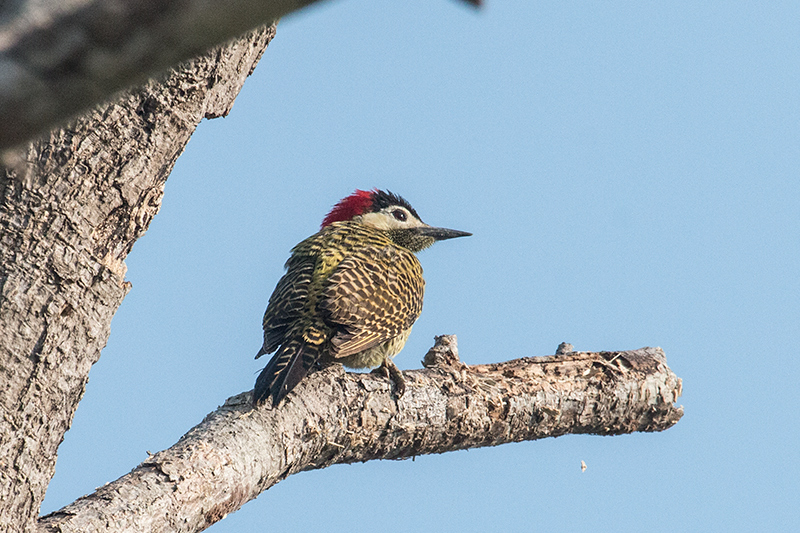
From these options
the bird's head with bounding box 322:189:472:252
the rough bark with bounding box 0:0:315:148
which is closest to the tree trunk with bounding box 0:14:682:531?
the rough bark with bounding box 0:0:315:148

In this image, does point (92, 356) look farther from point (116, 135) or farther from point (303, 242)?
point (303, 242)

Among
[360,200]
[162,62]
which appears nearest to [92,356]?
[162,62]

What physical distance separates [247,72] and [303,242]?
11.8 feet

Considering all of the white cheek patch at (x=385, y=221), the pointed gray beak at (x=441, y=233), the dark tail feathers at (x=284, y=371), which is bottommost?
the dark tail feathers at (x=284, y=371)

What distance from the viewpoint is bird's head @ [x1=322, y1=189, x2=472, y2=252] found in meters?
7.20

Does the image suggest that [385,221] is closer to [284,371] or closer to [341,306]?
[341,306]

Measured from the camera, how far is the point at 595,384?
16.7 feet

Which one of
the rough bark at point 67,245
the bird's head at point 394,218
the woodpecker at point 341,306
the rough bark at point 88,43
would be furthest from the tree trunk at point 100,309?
the bird's head at point 394,218

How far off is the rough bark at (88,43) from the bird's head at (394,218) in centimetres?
620

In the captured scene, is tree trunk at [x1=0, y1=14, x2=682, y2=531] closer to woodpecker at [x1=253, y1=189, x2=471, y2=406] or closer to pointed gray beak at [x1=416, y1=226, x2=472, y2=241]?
woodpecker at [x1=253, y1=189, x2=471, y2=406]

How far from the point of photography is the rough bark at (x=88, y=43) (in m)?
0.83

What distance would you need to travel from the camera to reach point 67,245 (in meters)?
2.54

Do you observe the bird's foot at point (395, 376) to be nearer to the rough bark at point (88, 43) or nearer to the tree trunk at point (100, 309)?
the tree trunk at point (100, 309)

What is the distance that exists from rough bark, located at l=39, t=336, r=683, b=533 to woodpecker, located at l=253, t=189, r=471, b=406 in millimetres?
165
